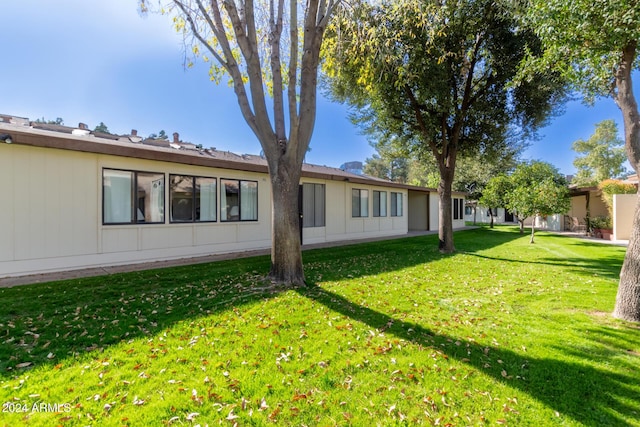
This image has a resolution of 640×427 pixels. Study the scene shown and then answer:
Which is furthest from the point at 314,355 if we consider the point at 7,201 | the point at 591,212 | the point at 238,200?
the point at 591,212

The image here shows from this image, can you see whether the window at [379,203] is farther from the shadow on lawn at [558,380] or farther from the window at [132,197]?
the shadow on lawn at [558,380]

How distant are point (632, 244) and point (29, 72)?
1966cm

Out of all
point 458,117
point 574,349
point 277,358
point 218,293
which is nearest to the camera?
point 277,358

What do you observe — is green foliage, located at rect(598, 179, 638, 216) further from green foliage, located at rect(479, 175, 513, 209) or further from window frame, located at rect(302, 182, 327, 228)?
window frame, located at rect(302, 182, 327, 228)

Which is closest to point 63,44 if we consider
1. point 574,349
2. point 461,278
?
point 461,278

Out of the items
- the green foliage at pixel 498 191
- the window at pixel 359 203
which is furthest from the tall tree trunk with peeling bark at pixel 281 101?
the green foliage at pixel 498 191

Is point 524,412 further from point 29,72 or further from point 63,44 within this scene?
point 29,72

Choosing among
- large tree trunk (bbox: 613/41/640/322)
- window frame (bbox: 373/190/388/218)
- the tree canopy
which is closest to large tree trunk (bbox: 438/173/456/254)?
the tree canopy

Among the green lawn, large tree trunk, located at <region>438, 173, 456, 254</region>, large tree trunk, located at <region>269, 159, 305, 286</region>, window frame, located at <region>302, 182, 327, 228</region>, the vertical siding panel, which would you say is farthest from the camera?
window frame, located at <region>302, 182, 327, 228</region>

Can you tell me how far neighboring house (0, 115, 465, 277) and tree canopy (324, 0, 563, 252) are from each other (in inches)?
140

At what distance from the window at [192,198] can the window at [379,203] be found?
834cm

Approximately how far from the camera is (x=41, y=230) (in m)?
6.35

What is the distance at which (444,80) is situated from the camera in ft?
28.9

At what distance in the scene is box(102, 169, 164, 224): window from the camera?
7.25m
